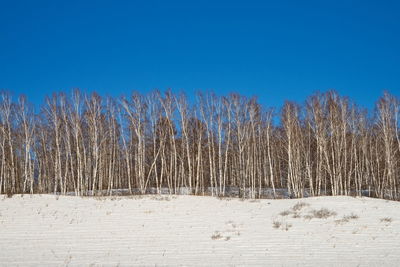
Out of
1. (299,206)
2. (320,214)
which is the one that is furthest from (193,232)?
(299,206)

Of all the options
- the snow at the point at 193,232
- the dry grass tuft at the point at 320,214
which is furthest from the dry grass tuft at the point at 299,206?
the dry grass tuft at the point at 320,214

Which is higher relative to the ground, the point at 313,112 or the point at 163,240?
the point at 313,112

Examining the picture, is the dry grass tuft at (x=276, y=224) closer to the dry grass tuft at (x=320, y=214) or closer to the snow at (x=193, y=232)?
the snow at (x=193, y=232)

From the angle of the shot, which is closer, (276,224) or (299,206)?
(276,224)

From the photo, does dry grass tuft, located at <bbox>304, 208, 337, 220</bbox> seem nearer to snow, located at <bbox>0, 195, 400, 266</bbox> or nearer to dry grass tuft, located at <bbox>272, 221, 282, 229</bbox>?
snow, located at <bbox>0, 195, 400, 266</bbox>

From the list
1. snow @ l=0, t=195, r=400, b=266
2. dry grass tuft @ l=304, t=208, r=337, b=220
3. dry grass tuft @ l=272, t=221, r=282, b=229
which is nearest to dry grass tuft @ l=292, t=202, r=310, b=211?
snow @ l=0, t=195, r=400, b=266

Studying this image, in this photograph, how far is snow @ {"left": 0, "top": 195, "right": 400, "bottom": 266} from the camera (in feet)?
38.8

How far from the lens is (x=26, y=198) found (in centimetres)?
2459

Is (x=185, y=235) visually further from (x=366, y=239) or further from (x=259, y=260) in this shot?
(x=366, y=239)

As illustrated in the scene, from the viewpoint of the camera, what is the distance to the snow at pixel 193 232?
1181cm

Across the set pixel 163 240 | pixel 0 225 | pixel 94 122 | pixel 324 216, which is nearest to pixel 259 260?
pixel 163 240

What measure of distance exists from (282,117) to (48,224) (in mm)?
24780

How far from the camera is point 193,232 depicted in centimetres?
1667

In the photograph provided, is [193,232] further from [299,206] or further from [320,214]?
[299,206]
